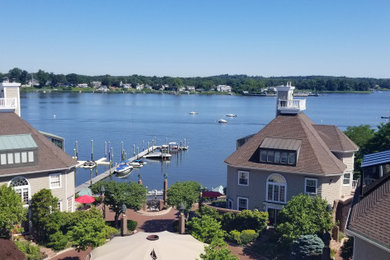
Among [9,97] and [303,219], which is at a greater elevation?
[9,97]

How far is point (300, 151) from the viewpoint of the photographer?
111ft

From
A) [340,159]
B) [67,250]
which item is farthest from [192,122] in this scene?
[67,250]

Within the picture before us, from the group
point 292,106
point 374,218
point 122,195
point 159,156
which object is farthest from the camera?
point 159,156

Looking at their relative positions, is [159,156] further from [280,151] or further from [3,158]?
[3,158]

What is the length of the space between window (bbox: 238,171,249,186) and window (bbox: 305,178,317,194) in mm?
5043

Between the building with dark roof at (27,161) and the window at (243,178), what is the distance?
14.4 metres

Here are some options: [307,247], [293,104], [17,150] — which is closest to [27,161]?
[17,150]

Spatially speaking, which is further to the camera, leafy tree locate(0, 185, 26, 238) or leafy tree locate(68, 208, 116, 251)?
leafy tree locate(0, 185, 26, 238)

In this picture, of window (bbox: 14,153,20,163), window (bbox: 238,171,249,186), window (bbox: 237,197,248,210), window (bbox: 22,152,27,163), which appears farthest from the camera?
window (bbox: 237,197,248,210)

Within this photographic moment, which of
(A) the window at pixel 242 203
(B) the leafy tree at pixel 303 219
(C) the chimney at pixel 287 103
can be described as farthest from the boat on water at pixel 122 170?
(B) the leafy tree at pixel 303 219

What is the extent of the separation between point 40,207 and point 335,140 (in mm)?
26960

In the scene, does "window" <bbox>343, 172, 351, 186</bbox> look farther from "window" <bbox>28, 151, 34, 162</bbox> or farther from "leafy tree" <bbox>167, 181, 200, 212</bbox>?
"window" <bbox>28, 151, 34, 162</bbox>

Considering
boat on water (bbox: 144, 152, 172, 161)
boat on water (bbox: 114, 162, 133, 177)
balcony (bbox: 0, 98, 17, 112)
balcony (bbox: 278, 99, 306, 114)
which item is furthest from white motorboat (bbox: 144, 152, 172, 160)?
balcony (bbox: 0, 98, 17, 112)

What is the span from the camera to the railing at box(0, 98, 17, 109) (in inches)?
1282
